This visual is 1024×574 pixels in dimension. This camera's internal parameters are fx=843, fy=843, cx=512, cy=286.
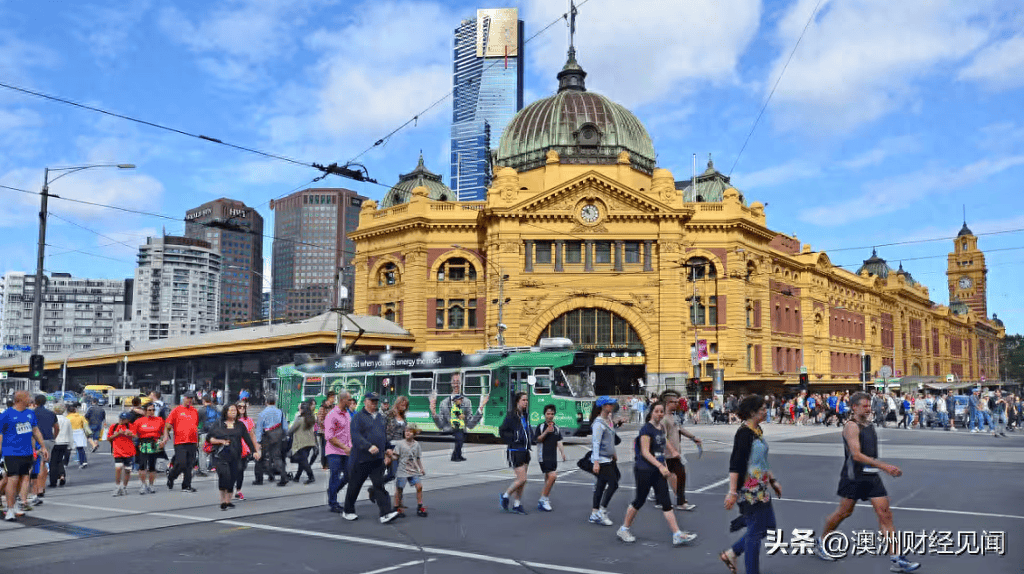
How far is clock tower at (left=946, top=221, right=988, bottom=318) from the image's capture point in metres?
159

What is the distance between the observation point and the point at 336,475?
13.8 m

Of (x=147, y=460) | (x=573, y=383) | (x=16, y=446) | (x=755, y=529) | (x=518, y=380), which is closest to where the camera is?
(x=755, y=529)

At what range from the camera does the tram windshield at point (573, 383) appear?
29469mm

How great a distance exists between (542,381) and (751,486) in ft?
69.1

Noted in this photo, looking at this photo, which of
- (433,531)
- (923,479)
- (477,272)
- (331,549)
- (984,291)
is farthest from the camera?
(984,291)

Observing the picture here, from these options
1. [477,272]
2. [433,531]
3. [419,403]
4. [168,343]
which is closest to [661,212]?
[477,272]

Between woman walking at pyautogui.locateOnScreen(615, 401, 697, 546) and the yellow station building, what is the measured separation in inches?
1403

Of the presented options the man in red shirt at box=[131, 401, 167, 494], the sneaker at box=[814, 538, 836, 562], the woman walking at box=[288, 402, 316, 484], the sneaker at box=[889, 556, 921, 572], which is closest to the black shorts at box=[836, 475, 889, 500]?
the sneaker at box=[889, 556, 921, 572]

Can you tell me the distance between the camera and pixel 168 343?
62.4 m

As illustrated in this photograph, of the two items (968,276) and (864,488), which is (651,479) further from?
(968,276)

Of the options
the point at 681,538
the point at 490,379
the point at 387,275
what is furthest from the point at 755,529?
the point at 387,275

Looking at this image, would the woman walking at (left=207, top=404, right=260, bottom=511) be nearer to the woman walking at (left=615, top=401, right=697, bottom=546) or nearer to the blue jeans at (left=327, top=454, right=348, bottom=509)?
the blue jeans at (left=327, top=454, right=348, bottom=509)

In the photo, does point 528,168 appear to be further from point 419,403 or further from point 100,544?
point 100,544

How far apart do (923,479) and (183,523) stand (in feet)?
46.6
